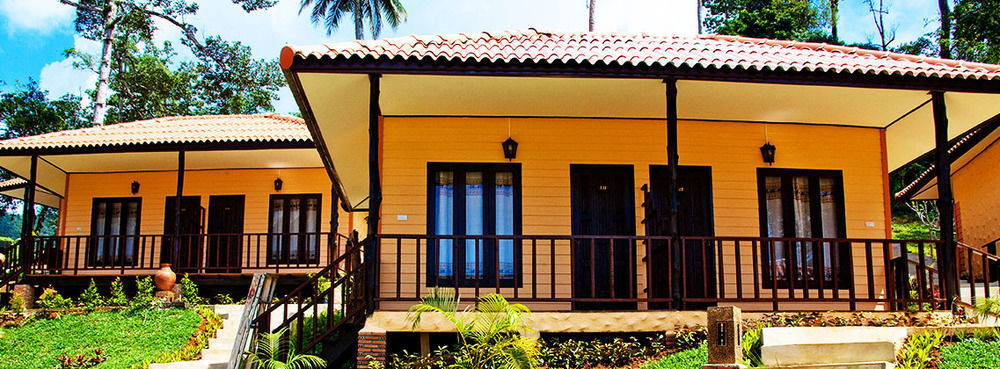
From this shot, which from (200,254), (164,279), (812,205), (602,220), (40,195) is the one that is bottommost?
(164,279)

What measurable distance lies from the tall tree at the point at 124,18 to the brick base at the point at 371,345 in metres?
21.8

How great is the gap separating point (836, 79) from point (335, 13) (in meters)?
28.7

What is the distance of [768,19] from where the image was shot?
114 ft

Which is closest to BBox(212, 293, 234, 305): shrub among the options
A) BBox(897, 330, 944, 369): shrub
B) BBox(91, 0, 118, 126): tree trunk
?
BBox(897, 330, 944, 369): shrub

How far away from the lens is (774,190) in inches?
484

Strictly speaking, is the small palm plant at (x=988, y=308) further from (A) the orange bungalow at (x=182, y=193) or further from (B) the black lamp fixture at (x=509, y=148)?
(A) the orange bungalow at (x=182, y=193)

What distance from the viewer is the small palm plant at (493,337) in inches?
335

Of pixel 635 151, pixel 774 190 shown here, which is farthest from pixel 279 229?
pixel 774 190

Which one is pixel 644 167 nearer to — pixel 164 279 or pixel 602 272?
pixel 602 272

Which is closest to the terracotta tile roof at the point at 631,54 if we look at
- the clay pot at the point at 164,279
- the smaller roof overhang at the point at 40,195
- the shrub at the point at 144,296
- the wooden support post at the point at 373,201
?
the wooden support post at the point at 373,201

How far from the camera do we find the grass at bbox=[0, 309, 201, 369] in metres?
12.2

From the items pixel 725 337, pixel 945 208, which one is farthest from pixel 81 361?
pixel 945 208

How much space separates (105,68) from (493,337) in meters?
23.5

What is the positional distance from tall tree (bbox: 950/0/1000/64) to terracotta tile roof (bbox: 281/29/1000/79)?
22.3 metres
